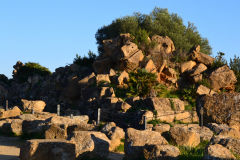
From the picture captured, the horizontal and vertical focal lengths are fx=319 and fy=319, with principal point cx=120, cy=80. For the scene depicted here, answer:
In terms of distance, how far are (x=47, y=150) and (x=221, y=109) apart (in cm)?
1363

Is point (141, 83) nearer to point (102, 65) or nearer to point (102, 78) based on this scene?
point (102, 78)

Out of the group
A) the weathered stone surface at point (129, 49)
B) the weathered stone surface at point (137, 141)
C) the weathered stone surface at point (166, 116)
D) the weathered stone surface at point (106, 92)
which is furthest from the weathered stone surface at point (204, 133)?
the weathered stone surface at point (129, 49)

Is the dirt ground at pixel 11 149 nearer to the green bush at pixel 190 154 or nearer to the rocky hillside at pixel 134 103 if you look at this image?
the rocky hillside at pixel 134 103

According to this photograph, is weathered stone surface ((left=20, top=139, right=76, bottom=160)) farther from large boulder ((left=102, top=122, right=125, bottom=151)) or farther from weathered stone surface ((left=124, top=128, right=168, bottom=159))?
large boulder ((left=102, top=122, right=125, bottom=151))

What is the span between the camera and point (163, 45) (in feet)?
97.1

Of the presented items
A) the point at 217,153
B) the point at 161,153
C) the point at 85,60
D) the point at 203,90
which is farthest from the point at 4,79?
the point at 217,153

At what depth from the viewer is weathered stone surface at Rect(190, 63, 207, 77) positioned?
87.6 ft

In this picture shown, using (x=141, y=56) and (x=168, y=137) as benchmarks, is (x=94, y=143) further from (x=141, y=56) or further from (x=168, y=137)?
(x=141, y=56)

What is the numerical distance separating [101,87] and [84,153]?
14442 mm

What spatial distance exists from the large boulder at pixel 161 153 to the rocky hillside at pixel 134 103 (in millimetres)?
56

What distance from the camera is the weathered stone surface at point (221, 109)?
19672 mm

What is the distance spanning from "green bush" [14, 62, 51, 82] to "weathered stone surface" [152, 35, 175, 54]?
1684cm

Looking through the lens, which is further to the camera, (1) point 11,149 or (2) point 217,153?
(1) point 11,149

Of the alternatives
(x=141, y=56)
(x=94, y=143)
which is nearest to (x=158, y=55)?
(x=141, y=56)
